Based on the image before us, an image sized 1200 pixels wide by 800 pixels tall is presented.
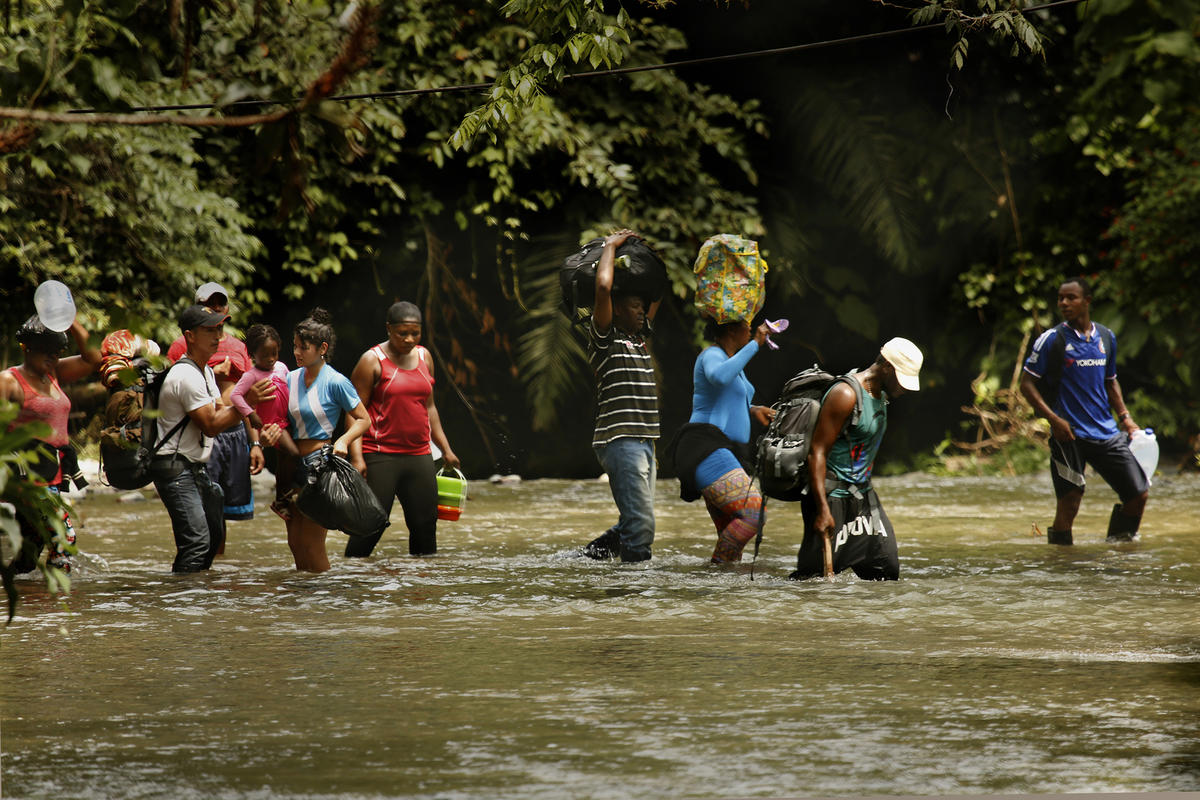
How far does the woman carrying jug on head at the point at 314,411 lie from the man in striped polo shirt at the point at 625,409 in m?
1.53

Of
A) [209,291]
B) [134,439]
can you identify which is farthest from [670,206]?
[134,439]

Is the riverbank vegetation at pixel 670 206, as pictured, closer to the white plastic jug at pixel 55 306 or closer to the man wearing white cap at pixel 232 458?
the man wearing white cap at pixel 232 458

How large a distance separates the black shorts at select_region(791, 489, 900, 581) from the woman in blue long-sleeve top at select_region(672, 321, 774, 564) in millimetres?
760

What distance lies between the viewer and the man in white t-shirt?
31.5 feet

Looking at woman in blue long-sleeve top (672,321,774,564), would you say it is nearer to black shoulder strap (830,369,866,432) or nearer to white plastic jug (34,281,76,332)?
black shoulder strap (830,369,866,432)

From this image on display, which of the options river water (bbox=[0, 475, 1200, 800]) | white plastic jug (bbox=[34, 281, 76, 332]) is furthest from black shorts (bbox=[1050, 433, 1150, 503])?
white plastic jug (bbox=[34, 281, 76, 332])

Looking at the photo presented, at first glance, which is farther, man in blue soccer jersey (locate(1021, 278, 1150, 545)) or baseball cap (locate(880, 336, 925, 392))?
man in blue soccer jersey (locate(1021, 278, 1150, 545))

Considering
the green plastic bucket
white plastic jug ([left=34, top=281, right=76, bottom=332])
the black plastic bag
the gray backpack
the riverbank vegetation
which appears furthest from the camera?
the riverbank vegetation

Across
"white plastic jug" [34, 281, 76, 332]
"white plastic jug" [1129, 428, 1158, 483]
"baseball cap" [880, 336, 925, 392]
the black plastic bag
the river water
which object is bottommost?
the river water

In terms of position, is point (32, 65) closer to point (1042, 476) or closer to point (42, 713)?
point (42, 713)

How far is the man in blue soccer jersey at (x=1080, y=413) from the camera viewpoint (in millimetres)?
11227

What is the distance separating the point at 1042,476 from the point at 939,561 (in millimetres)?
6731

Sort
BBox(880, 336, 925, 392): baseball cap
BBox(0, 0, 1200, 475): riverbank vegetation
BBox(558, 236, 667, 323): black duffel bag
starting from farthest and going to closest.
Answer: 1. BBox(0, 0, 1200, 475): riverbank vegetation
2. BBox(558, 236, 667, 323): black duffel bag
3. BBox(880, 336, 925, 392): baseball cap

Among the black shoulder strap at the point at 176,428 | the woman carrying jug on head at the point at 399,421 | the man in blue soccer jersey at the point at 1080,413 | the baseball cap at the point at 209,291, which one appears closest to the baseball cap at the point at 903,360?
the man in blue soccer jersey at the point at 1080,413
